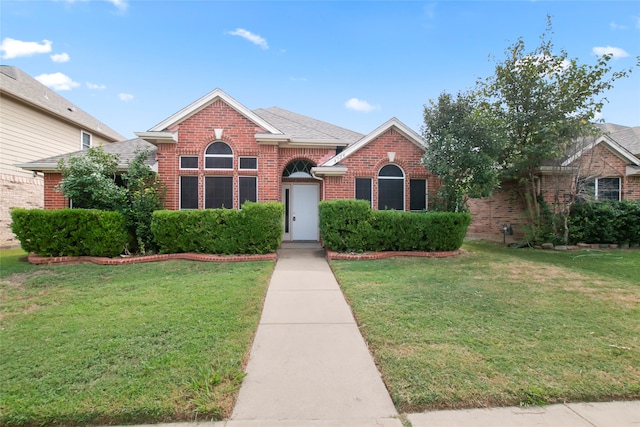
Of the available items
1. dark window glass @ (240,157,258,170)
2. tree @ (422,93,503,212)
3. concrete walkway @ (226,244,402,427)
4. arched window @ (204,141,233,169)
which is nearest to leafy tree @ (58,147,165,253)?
arched window @ (204,141,233,169)

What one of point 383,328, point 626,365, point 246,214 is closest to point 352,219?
point 246,214

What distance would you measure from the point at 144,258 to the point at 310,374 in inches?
304

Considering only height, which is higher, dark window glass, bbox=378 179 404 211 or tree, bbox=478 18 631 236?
tree, bbox=478 18 631 236

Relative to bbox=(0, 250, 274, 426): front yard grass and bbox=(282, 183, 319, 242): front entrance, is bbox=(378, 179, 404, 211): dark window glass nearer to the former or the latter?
bbox=(282, 183, 319, 242): front entrance

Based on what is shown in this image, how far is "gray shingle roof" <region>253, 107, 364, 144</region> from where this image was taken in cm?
1166

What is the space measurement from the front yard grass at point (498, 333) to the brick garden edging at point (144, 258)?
294 centimetres

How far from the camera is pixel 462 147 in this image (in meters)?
9.34

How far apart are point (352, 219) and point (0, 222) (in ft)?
47.3

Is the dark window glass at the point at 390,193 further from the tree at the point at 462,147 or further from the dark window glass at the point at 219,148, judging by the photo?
the dark window glass at the point at 219,148

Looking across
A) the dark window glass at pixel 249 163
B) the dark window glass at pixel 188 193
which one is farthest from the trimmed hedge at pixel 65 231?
the dark window glass at pixel 249 163

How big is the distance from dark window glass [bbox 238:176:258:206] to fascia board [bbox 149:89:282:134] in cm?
196

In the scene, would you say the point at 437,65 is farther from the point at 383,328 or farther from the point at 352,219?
the point at 383,328

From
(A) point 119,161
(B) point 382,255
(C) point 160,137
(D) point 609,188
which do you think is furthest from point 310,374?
(D) point 609,188

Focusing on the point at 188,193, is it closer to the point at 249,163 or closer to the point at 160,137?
the point at 160,137
